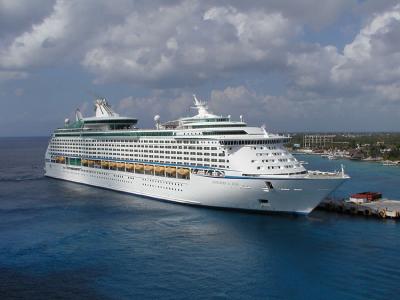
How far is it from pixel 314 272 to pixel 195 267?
6805 mm

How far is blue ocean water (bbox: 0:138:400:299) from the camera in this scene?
23.1 meters

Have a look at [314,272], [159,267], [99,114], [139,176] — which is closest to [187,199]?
[139,176]

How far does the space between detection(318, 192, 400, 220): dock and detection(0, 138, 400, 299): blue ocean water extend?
4.91 feet

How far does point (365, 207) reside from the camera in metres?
40.1

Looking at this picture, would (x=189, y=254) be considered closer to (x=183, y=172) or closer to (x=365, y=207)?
(x=183, y=172)

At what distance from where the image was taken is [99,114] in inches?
2489

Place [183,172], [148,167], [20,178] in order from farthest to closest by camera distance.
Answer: [20,178], [148,167], [183,172]

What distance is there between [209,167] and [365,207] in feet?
47.9

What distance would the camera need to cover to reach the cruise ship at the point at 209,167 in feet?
117

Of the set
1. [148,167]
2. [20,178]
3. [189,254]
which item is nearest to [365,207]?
[189,254]

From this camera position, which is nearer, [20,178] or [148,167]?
[148,167]

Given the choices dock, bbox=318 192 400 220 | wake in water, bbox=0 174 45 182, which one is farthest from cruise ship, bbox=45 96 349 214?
wake in water, bbox=0 174 45 182

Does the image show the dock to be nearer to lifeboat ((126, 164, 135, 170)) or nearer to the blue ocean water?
the blue ocean water

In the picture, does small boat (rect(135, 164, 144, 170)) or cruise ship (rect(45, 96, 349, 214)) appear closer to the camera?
cruise ship (rect(45, 96, 349, 214))
